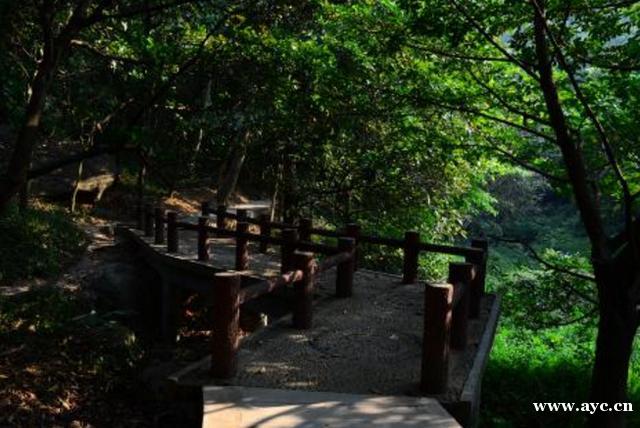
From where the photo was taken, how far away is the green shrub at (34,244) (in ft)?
34.3

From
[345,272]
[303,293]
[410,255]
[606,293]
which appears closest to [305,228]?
[410,255]

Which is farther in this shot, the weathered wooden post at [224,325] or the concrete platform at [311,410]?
the weathered wooden post at [224,325]

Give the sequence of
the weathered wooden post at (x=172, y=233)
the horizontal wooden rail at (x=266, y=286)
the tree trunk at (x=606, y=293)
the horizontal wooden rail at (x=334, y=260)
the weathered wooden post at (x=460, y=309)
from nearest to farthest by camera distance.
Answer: the horizontal wooden rail at (x=266, y=286) → the weathered wooden post at (x=460, y=309) → the tree trunk at (x=606, y=293) → the horizontal wooden rail at (x=334, y=260) → the weathered wooden post at (x=172, y=233)

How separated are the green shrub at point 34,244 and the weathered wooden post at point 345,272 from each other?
6322mm

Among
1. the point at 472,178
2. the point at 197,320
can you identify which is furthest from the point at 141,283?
the point at 472,178

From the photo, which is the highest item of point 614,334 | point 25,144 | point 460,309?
point 25,144

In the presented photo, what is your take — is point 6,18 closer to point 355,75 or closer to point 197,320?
point 355,75

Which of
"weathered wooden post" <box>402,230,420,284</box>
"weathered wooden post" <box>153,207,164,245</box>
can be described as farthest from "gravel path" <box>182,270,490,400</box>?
"weathered wooden post" <box>153,207,164,245</box>

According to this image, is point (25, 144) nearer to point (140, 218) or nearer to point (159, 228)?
point (159, 228)

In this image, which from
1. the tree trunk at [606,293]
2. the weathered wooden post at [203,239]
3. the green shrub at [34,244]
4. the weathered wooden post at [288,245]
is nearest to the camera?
the tree trunk at [606,293]

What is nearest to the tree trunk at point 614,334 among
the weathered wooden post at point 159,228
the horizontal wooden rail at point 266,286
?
the horizontal wooden rail at point 266,286

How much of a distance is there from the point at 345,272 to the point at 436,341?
118 inches

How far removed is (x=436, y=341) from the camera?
4484 millimetres

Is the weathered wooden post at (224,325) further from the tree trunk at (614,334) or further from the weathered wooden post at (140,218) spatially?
the weathered wooden post at (140,218)
